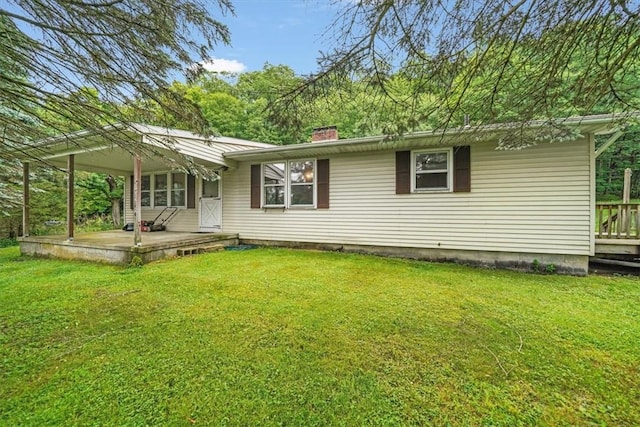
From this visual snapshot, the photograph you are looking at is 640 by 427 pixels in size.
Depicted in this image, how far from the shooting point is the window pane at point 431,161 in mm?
6487

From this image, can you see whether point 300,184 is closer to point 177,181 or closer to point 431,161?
point 431,161

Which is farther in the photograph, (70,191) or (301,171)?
(301,171)

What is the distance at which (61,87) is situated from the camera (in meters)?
2.82

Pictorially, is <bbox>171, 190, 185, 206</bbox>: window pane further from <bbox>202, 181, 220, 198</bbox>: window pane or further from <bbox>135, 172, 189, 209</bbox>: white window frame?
<bbox>202, 181, 220, 198</bbox>: window pane

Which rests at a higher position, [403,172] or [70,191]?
[403,172]

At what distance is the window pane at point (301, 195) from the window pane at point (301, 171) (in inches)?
7.2

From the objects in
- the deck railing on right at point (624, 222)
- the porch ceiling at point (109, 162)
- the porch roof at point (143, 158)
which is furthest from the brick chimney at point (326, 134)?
the deck railing on right at point (624, 222)

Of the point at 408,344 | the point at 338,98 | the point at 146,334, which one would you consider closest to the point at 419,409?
the point at 408,344

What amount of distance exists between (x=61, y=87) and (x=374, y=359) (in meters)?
3.71

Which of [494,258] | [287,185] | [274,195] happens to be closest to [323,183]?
[287,185]

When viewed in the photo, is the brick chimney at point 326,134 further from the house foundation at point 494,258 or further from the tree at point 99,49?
the tree at point 99,49

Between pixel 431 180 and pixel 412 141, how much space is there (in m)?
1.00

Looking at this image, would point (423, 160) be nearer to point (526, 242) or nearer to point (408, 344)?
point (526, 242)

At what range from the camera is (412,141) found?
6.23m
